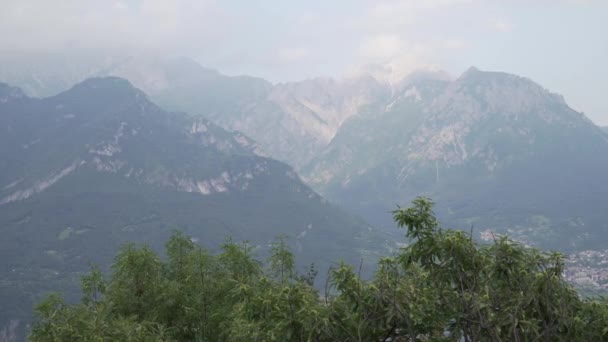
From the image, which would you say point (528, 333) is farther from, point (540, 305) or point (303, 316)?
point (303, 316)

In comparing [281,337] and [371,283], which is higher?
[371,283]

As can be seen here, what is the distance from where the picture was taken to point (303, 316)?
1434cm

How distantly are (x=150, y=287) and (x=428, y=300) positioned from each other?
1795cm

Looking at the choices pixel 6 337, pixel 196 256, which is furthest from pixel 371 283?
pixel 6 337

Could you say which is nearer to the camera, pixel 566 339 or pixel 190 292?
pixel 566 339

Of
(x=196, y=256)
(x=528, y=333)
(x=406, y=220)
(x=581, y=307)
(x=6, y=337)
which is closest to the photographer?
(x=528, y=333)

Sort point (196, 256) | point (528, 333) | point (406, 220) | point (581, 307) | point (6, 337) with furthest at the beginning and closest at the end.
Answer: point (6, 337) < point (196, 256) < point (406, 220) < point (581, 307) < point (528, 333)

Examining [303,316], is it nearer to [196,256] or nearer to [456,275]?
[456,275]

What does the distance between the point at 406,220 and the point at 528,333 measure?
4758 millimetres

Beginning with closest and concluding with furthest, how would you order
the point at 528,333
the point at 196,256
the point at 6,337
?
the point at 528,333 < the point at 196,256 < the point at 6,337

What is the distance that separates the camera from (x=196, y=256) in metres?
30.5

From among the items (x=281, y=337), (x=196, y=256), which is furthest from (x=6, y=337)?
(x=281, y=337)

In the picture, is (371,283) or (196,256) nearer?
(371,283)

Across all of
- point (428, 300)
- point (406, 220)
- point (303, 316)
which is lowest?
point (303, 316)
